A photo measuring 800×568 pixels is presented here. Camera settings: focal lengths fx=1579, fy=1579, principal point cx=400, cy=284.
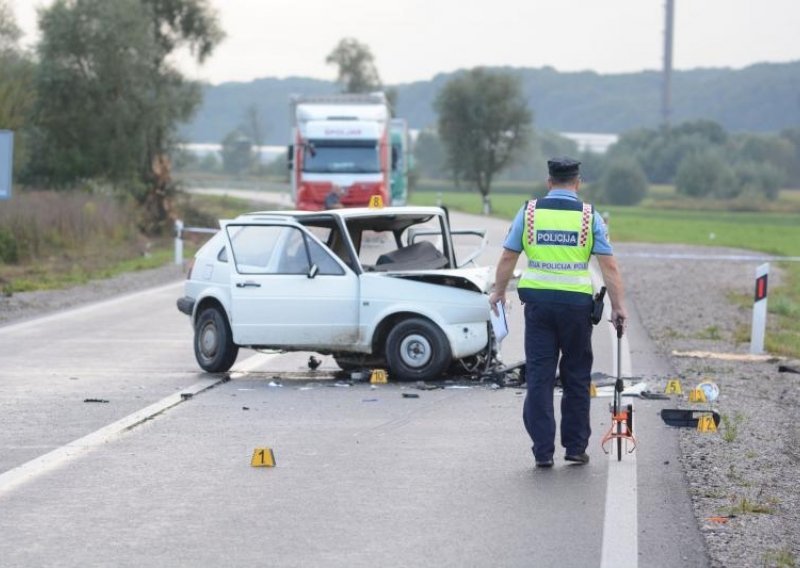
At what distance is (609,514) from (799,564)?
1.26 metres

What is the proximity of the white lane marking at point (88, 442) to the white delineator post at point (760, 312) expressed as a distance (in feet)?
21.6

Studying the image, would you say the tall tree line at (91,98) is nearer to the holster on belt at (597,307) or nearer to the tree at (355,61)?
the holster on belt at (597,307)

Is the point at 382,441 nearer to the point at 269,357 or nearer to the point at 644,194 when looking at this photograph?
the point at 269,357

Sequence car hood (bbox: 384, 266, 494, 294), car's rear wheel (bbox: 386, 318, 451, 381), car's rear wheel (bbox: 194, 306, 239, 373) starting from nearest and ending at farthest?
1. car's rear wheel (bbox: 386, 318, 451, 381)
2. car hood (bbox: 384, 266, 494, 294)
3. car's rear wheel (bbox: 194, 306, 239, 373)

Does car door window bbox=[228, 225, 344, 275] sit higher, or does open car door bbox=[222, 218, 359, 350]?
car door window bbox=[228, 225, 344, 275]

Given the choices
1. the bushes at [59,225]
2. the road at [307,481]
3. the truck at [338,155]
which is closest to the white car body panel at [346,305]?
the road at [307,481]

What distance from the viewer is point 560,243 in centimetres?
976

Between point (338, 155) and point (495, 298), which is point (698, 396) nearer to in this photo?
point (495, 298)

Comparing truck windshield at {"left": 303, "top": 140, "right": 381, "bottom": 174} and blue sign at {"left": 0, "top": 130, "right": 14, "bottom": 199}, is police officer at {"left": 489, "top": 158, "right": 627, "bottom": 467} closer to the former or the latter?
blue sign at {"left": 0, "top": 130, "right": 14, "bottom": 199}

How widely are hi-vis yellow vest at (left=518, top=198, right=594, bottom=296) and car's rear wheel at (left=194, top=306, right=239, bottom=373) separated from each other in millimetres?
5554

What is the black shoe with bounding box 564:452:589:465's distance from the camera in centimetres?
978

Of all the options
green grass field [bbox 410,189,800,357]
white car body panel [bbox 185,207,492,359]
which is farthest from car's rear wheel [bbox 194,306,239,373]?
green grass field [bbox 410,189,800,357]

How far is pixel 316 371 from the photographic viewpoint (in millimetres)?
15297

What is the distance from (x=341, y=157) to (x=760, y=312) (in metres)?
25.4
